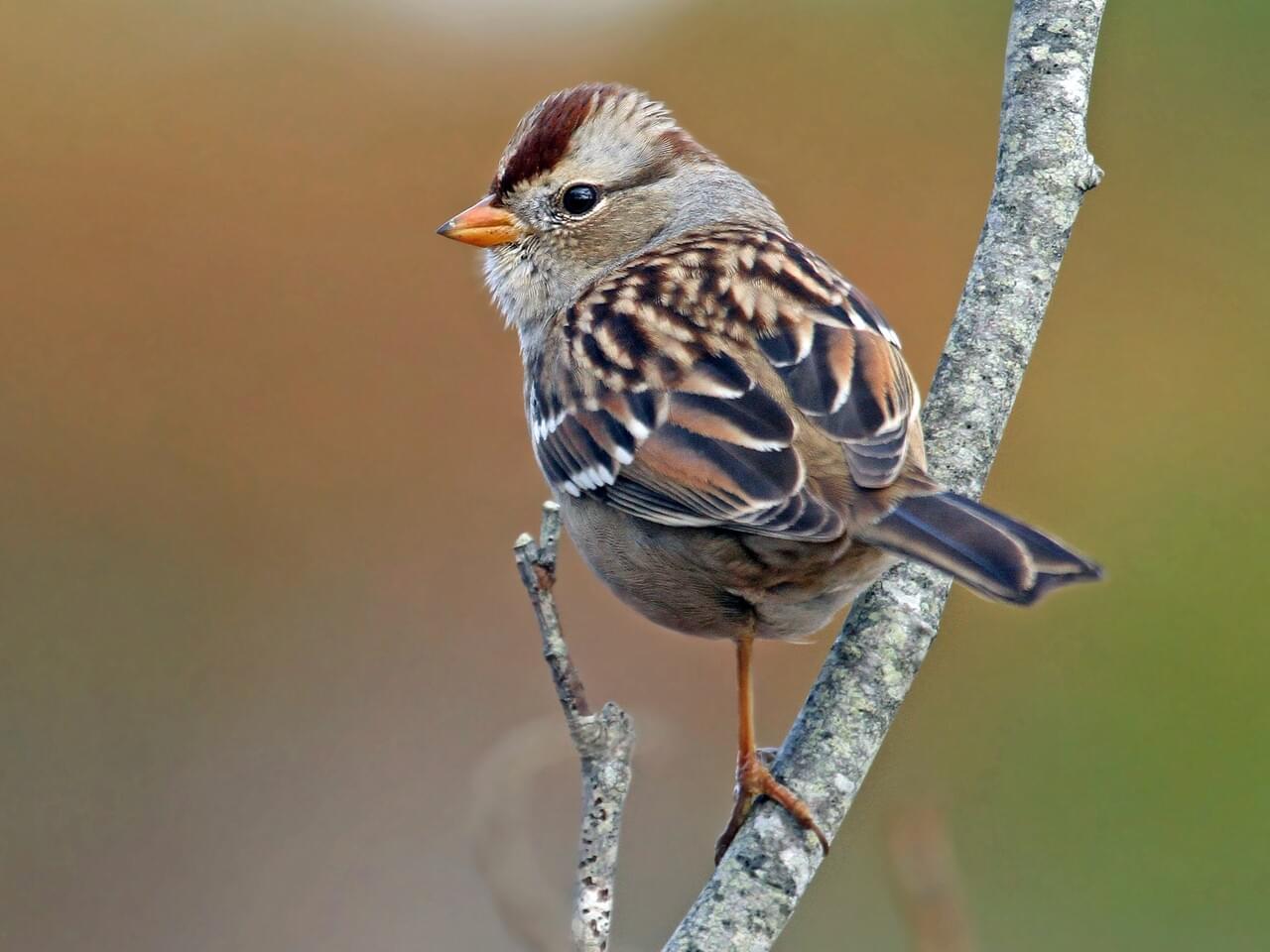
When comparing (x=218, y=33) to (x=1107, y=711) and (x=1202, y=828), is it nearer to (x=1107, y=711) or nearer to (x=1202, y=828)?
(x=1107, y=711)

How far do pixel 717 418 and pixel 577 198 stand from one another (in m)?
1.23

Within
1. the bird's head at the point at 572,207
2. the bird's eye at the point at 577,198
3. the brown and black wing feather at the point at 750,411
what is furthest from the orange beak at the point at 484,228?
the brown and black wing feather at the point at 750,411

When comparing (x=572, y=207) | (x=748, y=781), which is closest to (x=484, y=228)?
(x=572, y=207)

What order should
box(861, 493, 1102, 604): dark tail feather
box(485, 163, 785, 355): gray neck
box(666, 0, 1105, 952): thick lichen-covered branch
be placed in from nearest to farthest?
box(861, 493, 1102, 604): dark tail feather < box(666, 0, 1105, 952): thick lichen-covered branch < box(485, 163, 785, 355): gray neck

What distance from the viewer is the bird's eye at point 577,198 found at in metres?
4.18

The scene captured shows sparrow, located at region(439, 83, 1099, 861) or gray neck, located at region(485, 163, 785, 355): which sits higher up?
gray neck, located at region(485, 163, 785, 355)

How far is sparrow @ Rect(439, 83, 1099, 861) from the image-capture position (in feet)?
9.55

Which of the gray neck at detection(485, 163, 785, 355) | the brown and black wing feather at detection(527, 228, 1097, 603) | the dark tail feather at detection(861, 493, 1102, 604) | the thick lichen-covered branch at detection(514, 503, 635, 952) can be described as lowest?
the thick lichen-covered branch at detection(514, 503, 635, 952)

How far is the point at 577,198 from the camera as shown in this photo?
13.8 feet

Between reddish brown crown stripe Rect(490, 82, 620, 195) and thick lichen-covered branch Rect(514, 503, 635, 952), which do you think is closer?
thick lichen-covered branch Rect(514, 503, 635, 952)

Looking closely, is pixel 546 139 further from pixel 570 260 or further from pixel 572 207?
pixel 570 260

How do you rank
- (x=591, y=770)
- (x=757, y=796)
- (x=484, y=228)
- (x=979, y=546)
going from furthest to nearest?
(x=484, y=228) < (x=757, y=796) < (x=979, y=546) < (x=591, y=770)

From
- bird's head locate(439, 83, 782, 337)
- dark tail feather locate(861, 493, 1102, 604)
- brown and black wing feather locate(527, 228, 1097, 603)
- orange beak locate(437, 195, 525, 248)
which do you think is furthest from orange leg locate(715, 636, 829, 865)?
orange beak locate(437, 195, 525, 248)

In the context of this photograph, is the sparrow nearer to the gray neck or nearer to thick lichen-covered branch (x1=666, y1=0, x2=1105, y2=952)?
the gray neck
